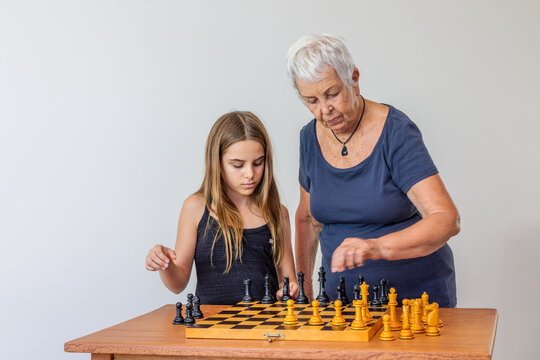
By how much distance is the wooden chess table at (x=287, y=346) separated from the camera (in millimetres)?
1546

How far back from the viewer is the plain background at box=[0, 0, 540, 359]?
3336 mm

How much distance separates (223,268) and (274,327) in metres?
0.84

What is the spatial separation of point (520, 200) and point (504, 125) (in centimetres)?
36

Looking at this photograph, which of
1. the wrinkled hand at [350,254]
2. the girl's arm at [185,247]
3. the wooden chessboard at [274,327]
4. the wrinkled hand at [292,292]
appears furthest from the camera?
the girl's arm at [185,247]

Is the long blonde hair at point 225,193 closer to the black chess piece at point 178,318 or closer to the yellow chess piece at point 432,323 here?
the black chess piece at point 178,318

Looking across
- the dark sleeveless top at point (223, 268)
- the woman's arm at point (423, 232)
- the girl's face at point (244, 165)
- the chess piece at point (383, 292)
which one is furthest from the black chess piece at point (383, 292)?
the girl's face at point (244, 165)

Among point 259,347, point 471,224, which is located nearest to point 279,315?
point 259,347

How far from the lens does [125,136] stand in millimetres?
3404

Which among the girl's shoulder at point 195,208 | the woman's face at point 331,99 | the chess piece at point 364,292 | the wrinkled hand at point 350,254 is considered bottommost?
the chess piece at point 364,292

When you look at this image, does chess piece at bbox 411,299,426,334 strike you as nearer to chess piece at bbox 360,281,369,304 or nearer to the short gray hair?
chess piece at bbox 360,281,369,304

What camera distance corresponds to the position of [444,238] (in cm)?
201

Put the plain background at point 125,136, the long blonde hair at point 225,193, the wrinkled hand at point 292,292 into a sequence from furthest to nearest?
the plain background at point 125,136, the long blonde hair at point 225,193, the wrinkled hand at point 292,292

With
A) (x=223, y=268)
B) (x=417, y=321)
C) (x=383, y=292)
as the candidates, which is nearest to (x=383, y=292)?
(x=383, y=292)

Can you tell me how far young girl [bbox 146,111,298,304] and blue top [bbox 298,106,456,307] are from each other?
0.29 m
